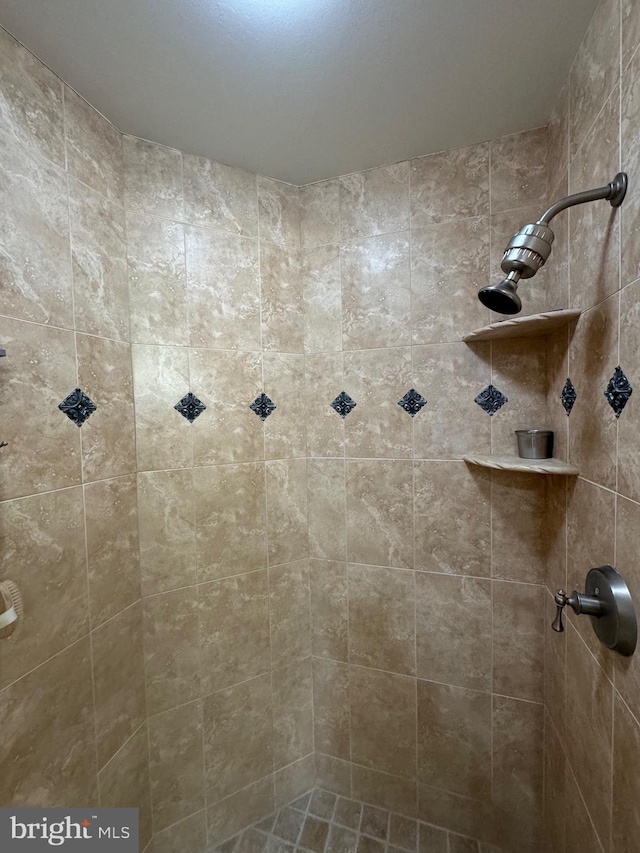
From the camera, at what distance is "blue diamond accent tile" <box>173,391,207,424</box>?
4.26 ft

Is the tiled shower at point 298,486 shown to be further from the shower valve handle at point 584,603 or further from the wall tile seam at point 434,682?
the shower valve handle at point 584,603

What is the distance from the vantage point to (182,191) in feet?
4.24

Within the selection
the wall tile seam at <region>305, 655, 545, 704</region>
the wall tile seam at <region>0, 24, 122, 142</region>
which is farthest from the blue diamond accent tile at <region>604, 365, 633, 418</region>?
the wall tile seam at <region>0, 24, 122, 142</region>

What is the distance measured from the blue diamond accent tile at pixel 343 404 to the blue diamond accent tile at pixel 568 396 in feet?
2.27

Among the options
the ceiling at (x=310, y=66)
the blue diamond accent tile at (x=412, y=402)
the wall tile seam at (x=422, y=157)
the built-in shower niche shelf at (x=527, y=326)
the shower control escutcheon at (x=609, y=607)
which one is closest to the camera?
the shower control escutcheon at (x=609, y=607)

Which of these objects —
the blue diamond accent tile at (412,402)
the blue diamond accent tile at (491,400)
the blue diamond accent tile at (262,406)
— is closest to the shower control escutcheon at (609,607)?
the blue diamond accent tile at (491,400)

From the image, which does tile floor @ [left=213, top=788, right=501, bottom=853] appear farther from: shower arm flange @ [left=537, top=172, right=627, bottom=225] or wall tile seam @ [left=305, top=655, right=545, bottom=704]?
shower arm flange @ [left=537, top=172, right=627, bottom=225]

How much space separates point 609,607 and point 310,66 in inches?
Result: 58.4

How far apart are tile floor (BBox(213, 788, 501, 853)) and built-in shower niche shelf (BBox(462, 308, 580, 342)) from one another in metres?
1.80

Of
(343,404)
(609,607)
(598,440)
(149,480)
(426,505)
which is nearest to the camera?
(609,607)

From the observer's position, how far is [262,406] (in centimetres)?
143

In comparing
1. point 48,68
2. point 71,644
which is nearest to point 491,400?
point 71,644

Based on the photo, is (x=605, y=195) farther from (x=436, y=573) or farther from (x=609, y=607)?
(x=436, y=573)

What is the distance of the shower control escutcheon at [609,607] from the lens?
0.70 metres
